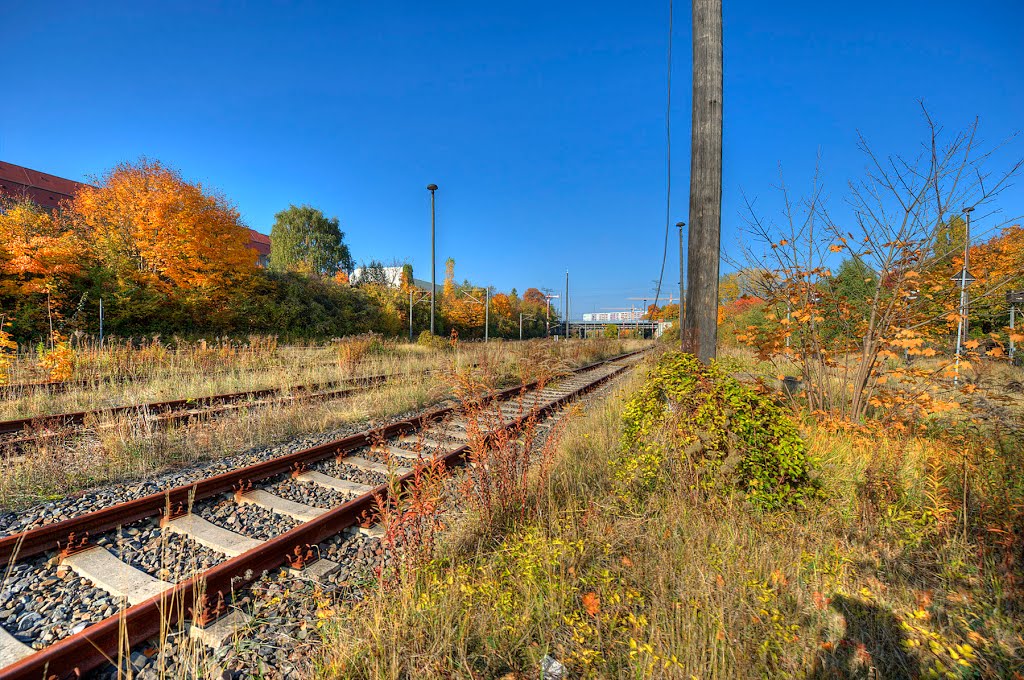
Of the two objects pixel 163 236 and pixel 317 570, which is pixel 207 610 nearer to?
pixel 317 570

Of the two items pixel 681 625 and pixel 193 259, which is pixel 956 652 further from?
pixel 193 259

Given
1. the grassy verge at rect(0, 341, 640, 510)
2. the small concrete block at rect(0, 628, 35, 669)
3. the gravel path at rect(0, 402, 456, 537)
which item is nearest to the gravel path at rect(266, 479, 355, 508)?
the gravel path at rect(0, 402, 456, 537)

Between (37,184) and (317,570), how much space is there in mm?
67517

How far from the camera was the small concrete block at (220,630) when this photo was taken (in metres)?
2.12

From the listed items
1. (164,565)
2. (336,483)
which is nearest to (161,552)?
(164,565)

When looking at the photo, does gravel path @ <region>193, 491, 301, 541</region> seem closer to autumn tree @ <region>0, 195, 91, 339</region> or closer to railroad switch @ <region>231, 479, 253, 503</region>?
railroad switch @ <region>231, 479, 253, 503</region>

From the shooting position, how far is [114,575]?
8.74 ft

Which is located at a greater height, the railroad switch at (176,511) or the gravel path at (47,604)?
the railroad switch at (176,511)

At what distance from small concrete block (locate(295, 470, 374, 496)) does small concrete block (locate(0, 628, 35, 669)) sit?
213 centimetres

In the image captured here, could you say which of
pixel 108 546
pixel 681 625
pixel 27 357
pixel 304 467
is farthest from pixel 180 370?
pixel 681 625

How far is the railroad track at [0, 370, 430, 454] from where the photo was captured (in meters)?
5.28

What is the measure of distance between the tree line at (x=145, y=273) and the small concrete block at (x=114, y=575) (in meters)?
14.6

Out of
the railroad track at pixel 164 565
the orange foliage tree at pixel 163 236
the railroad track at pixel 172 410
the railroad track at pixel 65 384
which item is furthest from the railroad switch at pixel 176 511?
the orange foliage tree at pixel 163 236

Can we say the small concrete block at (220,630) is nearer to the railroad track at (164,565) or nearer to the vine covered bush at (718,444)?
the railroad track at (164,565)
